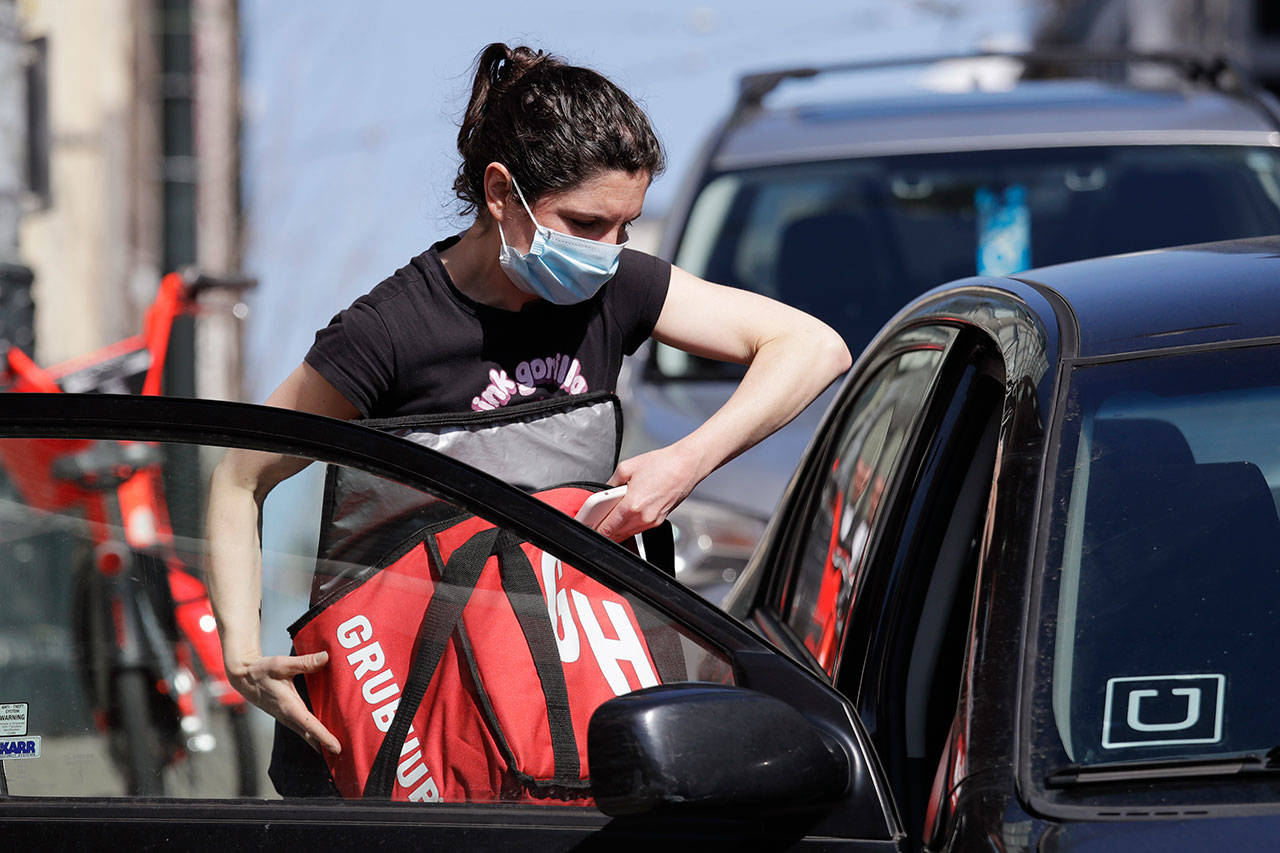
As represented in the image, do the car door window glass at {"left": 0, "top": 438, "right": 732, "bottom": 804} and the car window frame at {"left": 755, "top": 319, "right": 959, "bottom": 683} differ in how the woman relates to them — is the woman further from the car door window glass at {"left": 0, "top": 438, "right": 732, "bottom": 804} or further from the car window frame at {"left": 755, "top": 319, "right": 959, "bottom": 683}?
the car door window glass at {"left": 0, "top": 438, "right": 732, "bottom": 804}

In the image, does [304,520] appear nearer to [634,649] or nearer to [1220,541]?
[634,649]

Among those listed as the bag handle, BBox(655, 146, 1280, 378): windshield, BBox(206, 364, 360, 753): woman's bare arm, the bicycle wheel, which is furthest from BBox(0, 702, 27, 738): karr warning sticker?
BBox(655, 146, 1280, 378): windshield

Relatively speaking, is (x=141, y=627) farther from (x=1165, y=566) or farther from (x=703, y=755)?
(x=1165, y=566)

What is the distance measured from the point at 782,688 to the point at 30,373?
3271 millimetres

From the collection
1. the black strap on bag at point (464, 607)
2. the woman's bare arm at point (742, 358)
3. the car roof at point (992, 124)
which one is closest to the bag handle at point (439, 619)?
the black strap on bag at point (464, 607)

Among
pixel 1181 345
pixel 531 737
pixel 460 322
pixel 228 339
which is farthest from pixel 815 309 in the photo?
pixel 228 339

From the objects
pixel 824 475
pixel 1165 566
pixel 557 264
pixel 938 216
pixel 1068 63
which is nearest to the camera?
pixel 1165 566

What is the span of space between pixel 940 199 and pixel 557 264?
9.16 ft

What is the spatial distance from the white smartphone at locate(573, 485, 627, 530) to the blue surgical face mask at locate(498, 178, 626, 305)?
32 centimetres

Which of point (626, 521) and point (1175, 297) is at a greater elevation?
point (1175, 297)

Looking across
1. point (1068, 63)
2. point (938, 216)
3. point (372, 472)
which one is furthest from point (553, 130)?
point (1068, 63)

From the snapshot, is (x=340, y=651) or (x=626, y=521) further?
(x=626, y=521)

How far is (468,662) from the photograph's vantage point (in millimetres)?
1807

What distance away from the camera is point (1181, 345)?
194 cm
